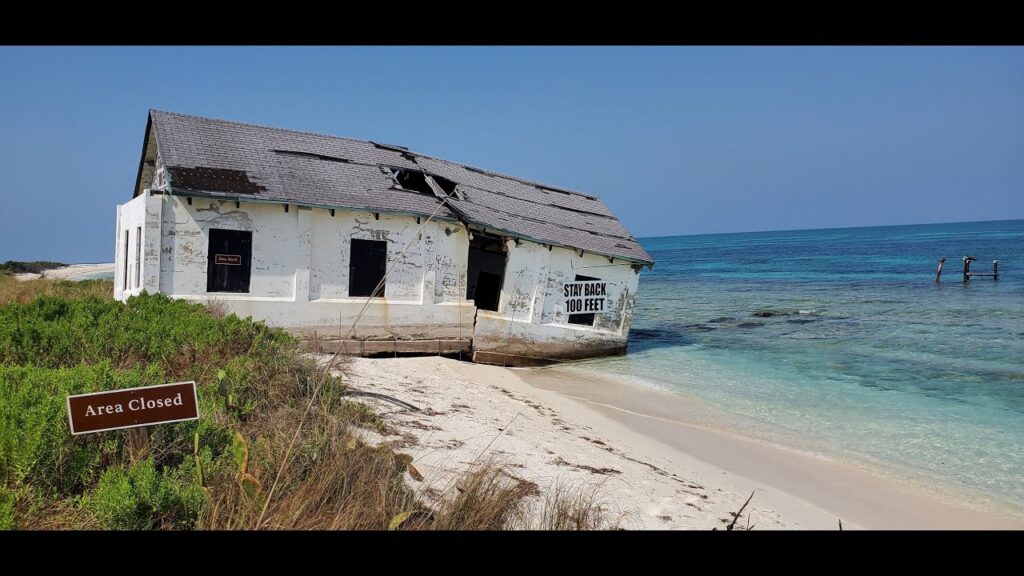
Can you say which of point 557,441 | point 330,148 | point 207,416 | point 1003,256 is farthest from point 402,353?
point 1003,256

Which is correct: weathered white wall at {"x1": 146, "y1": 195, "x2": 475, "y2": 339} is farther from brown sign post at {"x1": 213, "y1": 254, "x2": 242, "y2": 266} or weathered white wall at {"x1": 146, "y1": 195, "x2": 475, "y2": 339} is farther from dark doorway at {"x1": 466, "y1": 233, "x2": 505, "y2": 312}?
dark doorway at {"x1": 466, "y1": 233, "x2": 505, "y2": 312}

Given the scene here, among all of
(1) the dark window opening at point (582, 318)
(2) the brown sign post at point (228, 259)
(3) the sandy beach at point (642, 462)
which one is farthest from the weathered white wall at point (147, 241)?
(1) the dark window opening at point (582, 318)

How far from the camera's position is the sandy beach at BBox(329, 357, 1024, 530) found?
7191 millimetres

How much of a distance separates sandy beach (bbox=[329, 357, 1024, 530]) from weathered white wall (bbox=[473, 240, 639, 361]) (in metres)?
3.99

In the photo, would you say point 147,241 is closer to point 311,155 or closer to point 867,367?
point 311,155

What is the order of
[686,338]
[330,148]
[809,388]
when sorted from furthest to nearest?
1. [686,338]
2. [330,148]
3. [809,388]

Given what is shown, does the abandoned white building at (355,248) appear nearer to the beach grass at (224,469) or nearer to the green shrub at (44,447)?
the beach grass at (224,469)

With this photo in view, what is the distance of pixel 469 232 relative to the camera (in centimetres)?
1680

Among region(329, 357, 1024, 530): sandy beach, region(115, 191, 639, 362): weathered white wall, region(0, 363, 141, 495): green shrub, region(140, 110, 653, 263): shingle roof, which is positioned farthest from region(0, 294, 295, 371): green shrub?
region(140, 110, 653, 263): shingle roof

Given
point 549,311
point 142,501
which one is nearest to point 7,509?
point 142,501
